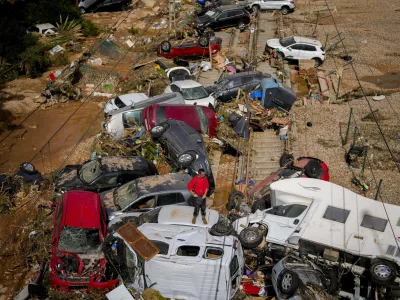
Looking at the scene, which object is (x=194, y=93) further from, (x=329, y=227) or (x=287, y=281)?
(x=287, y=281)

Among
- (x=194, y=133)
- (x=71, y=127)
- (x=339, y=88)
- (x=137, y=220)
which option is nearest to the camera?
(x=137, y=220)

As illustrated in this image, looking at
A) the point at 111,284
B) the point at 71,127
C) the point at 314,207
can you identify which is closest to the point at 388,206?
the point at 314,207

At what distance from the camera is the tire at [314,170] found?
13898 millimetres

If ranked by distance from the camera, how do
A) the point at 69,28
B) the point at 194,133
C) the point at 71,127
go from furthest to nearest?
1. the point at 69,28
2. the point at 71,127
3. the point at 194,133

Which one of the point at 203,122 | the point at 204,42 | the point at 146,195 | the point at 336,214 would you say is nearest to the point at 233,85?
the point at 203,122

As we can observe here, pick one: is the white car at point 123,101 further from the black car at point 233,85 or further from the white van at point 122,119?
the black car at point 233,85

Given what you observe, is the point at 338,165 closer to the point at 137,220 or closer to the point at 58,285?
the point at 137,220

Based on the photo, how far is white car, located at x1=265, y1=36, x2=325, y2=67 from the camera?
2422 cm

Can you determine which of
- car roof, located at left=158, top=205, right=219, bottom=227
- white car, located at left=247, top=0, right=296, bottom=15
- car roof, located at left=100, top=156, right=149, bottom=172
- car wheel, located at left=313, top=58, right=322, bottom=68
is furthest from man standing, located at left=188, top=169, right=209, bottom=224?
white car, located at left=247, top=0, right=296, bottom=15

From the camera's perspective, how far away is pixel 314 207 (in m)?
11.7

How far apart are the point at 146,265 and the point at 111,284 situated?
3.13 feet

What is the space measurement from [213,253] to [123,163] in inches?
204

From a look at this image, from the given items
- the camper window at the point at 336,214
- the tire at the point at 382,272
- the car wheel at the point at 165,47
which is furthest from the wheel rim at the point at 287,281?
the car wheel at the point at 165,47

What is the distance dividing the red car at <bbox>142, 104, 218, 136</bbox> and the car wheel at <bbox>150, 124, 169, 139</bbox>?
426 mm
